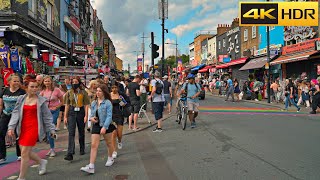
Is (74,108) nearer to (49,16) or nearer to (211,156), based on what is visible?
(211,156)

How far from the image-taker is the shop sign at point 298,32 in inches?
850

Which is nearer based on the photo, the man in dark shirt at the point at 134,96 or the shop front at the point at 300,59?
the man in dark shirt at the point at 134,96

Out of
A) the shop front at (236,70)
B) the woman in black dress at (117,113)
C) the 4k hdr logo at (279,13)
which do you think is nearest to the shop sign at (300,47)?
the 4k hdr logo at (279,13)

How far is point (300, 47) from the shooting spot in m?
21.5

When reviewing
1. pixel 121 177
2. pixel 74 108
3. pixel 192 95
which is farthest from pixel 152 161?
pixel 192 95

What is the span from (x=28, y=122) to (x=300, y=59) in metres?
18.7

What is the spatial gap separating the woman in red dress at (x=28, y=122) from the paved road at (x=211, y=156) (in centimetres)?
64

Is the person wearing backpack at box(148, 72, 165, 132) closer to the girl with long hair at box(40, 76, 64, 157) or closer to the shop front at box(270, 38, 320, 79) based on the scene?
the girl with long hair at box(40, 76, 64, 157)

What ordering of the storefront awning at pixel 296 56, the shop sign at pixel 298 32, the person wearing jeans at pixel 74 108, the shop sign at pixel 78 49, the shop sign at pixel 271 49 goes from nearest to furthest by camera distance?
the person wearing jeans at pixel 74 108, the storefront awning at pixel 296 56, the shop sign at pixel 298 32, the shop sign at pixel 78 49, the shop sign at pixel 271 49

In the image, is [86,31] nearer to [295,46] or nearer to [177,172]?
[295,46]

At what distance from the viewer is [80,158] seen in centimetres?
645

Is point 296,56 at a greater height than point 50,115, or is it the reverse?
point 296,56

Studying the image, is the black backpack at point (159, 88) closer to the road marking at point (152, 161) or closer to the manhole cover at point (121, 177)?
the road marking at point (152, 161)

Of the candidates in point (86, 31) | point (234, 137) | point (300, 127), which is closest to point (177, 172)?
point (234, 137)
